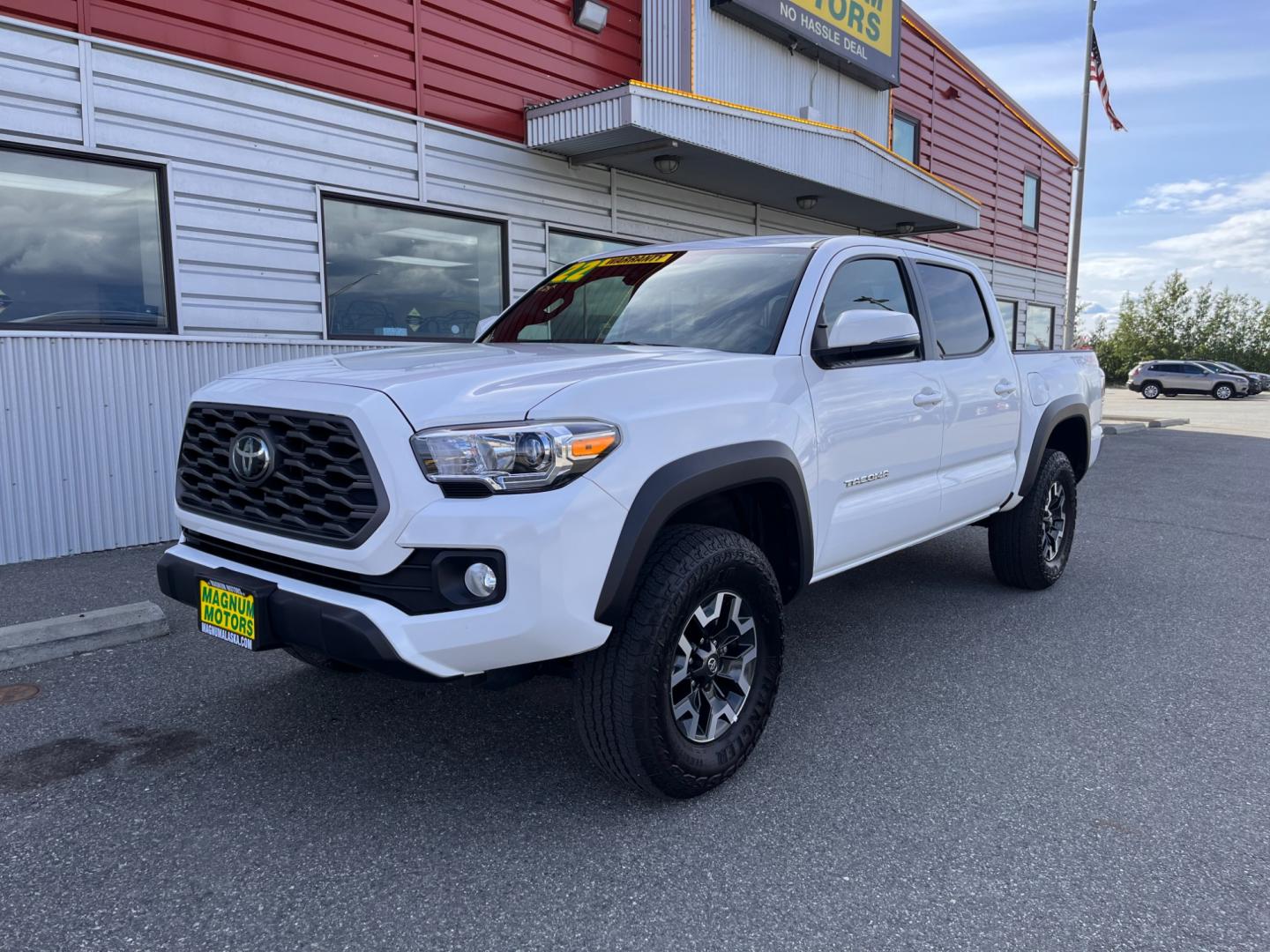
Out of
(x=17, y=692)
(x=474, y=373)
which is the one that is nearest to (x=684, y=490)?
(x=474, y=373)

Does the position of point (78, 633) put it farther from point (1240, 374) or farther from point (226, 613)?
point (1240, 374)

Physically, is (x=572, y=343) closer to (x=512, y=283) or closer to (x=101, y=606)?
(x=101, y=606)

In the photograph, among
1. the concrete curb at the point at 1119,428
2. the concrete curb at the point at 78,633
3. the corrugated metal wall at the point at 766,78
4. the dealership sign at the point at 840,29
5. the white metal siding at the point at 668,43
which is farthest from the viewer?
the concrete curb at the point at 1119,428

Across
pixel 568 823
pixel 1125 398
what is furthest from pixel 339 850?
pixel 1125 398

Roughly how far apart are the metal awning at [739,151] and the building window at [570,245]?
743 millimetres

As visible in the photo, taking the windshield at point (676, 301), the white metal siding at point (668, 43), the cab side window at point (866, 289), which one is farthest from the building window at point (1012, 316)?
the windshield at point (676, 301)

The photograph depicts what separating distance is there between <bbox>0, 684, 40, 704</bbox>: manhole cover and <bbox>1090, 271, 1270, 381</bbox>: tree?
49.5 metres

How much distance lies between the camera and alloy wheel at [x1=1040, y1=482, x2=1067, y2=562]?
5.15 m

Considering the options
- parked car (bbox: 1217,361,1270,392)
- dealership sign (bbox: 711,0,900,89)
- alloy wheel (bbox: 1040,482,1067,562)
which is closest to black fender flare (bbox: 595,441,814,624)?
alloy wheel (bbox: 1040,482,1067,562)

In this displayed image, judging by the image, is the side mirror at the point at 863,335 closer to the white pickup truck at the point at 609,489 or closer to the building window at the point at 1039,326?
the white pickup truck at the point at 609,489

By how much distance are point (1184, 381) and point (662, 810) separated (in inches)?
1481

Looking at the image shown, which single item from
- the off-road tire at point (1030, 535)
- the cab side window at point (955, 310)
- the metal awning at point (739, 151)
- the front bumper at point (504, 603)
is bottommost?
the off-road tire at point (1030, 535)

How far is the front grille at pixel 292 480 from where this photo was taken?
2.44 metres

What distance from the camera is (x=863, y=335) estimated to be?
3.25 meters
